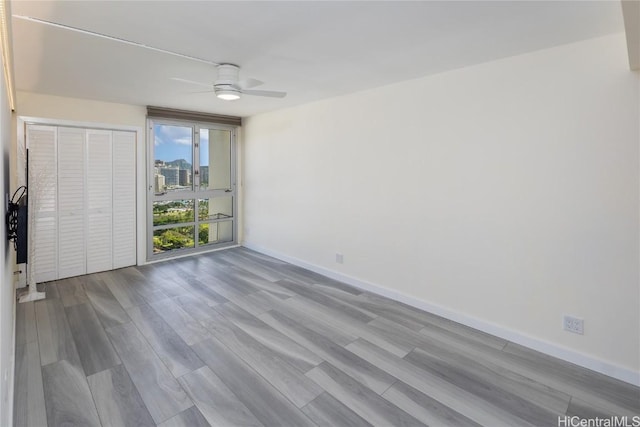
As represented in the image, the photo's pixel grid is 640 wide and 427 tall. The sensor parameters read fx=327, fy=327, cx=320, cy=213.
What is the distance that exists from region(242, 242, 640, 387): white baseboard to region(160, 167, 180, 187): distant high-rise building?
9.69ft

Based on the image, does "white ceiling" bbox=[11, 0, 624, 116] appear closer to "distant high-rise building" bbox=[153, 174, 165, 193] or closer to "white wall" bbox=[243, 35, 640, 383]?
"white wall" bbox=[243, 35, 640, 383]

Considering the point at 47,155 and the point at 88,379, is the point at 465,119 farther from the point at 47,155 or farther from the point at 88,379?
the point at 47,155

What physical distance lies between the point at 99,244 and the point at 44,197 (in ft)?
2.92

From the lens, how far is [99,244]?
182 inches

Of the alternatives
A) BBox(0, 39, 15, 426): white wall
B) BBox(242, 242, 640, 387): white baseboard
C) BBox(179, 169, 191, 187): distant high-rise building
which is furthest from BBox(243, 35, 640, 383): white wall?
BBox(0, 39, 15, 426): white wall

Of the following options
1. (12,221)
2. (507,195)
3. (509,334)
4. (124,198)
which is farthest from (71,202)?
(509,334)

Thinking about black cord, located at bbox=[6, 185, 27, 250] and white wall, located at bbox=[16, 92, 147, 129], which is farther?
white wall, located at bbox=[16, 92, 147, 129]

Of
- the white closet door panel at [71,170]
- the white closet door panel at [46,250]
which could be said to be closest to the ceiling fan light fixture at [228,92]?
the white closet door panel at [71,170]

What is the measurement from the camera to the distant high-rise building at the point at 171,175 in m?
5.25

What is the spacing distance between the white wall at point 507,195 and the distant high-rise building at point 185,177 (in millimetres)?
2520

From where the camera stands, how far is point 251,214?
605 centimetres

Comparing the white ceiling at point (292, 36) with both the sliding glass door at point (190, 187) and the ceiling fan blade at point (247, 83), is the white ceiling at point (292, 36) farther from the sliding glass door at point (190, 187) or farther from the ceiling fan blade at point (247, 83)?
the sliding glass door at point (190, 187)

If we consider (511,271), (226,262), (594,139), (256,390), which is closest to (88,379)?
(256,390)

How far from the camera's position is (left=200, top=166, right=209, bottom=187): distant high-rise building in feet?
18.7
